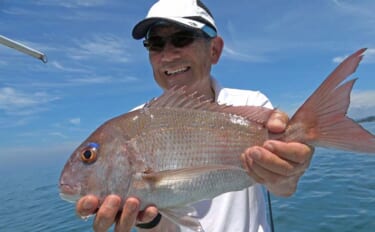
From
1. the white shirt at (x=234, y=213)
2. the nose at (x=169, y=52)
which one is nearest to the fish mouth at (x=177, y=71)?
the nose at (x=169, y=52)

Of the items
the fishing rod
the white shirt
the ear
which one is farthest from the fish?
the fishing rod

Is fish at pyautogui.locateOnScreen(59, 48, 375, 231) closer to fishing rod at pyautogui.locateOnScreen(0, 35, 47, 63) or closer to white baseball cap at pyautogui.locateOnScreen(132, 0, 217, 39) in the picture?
white baseball cap at pyautogui.locateOnScreen(132, 0, 217, 39)

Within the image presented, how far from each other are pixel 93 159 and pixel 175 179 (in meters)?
0.55

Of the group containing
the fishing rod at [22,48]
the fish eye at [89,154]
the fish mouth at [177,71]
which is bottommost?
the fish eye at [89,154]

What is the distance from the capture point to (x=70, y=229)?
10.5 m

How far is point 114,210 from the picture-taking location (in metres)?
2.12

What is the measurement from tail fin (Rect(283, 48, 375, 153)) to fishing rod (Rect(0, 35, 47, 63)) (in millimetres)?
4266

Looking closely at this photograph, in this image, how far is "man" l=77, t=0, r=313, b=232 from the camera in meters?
2.12

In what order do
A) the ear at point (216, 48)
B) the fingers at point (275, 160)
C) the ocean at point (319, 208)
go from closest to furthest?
the fingers at point (275, 160) < the ear at point (216, 48) < the ocean at point (319, 208)

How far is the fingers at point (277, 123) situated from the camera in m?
2.20

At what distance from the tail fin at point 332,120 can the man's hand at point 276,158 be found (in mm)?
80

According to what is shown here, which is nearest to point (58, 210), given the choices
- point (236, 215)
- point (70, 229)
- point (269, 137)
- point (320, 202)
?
point (70, 229)

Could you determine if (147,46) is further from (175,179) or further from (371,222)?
(371,222)

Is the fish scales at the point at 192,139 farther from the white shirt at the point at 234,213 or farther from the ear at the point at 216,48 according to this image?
Answer: the ear at the point at 216,48
